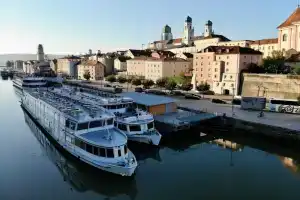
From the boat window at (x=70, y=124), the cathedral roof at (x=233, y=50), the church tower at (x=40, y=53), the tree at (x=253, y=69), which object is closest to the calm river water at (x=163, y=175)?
the boat window at (x=70, y=124)

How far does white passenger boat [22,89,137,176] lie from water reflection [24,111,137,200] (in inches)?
20.4

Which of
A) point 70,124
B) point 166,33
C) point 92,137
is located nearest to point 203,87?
point 70,124

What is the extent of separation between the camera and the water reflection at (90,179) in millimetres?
14625

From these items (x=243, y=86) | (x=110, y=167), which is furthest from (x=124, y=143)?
(x=243, y=86)

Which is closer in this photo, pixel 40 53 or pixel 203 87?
pixel 203 87

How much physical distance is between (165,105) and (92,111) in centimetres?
936

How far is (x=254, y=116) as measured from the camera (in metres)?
26.4

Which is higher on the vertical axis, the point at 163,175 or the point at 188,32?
the point at 188,32

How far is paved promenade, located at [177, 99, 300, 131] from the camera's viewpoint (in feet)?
77.5

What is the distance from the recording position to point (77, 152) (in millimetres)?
17156

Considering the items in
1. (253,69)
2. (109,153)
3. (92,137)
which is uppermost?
(253,69)

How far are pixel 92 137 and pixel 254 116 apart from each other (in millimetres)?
16090

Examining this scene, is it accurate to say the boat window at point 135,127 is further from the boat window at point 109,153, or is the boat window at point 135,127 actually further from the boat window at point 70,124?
the boat window at point 109,153

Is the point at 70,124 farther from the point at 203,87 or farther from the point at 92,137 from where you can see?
the point at 203,87
